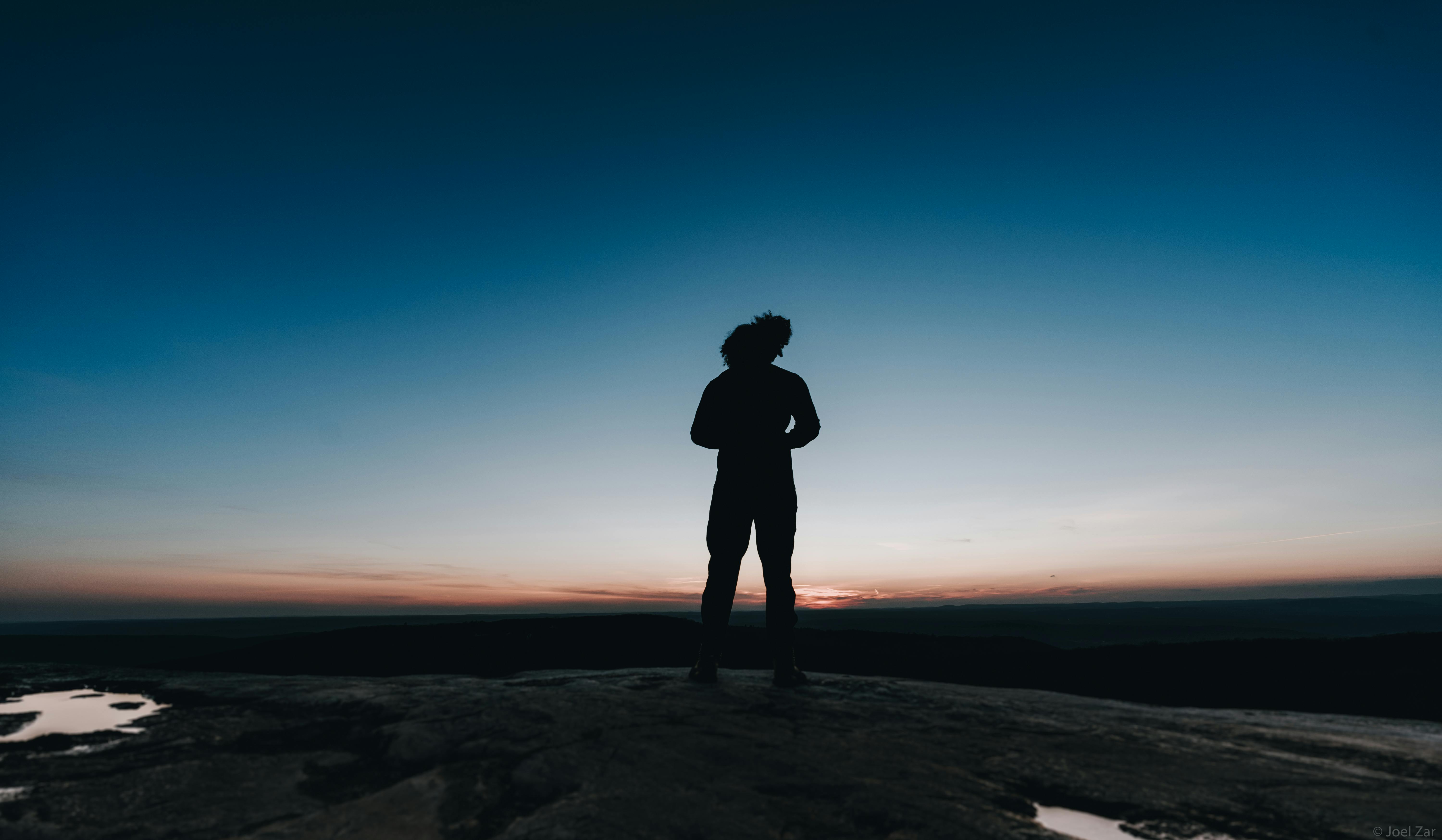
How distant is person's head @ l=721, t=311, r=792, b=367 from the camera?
14.5 ft

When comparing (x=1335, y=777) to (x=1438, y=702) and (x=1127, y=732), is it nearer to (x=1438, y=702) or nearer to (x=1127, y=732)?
(x=1127, y=732)

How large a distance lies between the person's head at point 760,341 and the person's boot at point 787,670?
72.9 inches

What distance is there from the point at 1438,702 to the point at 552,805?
4.88 metres

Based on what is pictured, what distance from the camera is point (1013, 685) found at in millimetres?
4906

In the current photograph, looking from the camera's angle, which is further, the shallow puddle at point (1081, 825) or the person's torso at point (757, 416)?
the person's torso at point (757, 416)

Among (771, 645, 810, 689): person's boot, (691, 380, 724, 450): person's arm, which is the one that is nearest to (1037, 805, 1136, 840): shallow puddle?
(771, 645, 810, 689): person's boot

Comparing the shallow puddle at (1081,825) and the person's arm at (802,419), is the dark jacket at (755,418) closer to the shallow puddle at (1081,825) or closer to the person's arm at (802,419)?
the person's arm at (802,419)

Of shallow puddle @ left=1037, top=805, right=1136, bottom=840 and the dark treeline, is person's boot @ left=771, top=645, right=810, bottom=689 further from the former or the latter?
shallow puddle @ left=1037, top=805, right=1136, bottom=840

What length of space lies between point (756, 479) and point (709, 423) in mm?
527

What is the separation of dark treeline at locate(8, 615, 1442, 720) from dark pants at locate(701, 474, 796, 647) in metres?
1.10

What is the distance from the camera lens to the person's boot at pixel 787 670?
3.75 m

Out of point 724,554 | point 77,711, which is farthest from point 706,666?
point 77,711

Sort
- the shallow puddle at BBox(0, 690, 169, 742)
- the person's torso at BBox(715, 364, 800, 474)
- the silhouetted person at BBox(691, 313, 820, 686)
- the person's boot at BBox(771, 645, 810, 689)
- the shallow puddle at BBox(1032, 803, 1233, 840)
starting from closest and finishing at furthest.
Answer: the shallow puddle at BBox(1032, 803, 1233, 840) < the shallow puddle at BBox(0, 690, 169, 742) < the person's boot at BBox(771, 645, 810, 689) < the silhouetted person at BBox(691, 313, 820, 686) < the person's torso at BBox(715, 364, 800, 474)

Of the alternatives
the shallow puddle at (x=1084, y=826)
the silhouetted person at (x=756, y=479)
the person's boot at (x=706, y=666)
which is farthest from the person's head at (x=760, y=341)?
the shallow puddle at (x=1084, y=826)
